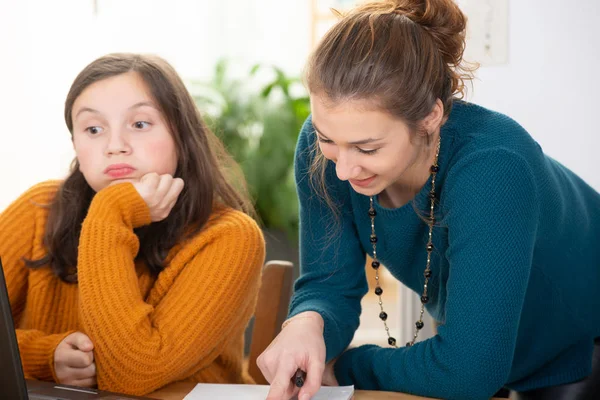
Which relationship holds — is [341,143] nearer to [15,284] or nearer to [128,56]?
[128,56]

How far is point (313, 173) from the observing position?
4.14ft

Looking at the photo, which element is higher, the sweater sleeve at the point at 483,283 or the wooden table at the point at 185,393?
the sweater sleeve at the point at 483,283

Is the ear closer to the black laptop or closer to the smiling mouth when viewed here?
the smiling mouth

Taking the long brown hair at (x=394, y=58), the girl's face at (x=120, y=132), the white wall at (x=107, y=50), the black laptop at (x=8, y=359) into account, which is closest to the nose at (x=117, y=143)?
the girl's face at (x=120, y=132)

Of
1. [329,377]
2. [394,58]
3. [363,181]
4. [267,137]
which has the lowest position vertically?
[267,137]

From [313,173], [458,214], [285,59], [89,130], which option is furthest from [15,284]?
[285,59]

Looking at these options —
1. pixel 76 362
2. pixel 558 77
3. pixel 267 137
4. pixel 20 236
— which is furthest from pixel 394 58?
pixel 267 137

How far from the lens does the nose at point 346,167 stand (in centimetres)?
105

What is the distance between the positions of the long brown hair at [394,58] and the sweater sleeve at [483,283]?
0.13 metres

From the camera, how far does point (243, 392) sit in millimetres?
1002

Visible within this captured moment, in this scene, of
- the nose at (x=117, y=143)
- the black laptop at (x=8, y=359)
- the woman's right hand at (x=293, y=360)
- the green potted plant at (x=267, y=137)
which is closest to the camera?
the black laptop at (x=8, y=359)

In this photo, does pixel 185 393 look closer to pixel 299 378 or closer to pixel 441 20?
pixel 299 378

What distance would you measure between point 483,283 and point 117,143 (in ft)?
2.23

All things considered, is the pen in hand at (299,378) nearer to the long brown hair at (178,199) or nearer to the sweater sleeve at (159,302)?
the sweater sleeve at (159,302)
